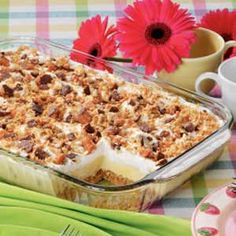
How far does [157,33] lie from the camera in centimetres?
231

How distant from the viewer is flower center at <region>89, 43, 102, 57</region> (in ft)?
7.76

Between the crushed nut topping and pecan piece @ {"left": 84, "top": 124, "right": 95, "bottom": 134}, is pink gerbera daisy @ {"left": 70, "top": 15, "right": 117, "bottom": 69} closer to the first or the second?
the crushed nut topping

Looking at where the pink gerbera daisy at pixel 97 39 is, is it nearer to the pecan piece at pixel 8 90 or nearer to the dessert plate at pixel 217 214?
the pecan piece at pixel 8 90

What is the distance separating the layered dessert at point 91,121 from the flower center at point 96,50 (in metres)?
0.08

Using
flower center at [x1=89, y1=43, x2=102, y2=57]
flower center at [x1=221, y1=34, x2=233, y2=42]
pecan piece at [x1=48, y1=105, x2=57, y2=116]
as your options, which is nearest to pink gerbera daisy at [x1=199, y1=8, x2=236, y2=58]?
flower center at [x1=221, y1=34, x2=233, y2=42]

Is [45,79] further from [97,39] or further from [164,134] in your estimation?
[164,134]

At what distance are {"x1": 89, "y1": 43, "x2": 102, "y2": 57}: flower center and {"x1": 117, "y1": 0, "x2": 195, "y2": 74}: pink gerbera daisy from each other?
69 millimetres

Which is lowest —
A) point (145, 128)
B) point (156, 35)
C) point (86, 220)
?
point (86, 220)

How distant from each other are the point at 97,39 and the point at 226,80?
317 millimetres

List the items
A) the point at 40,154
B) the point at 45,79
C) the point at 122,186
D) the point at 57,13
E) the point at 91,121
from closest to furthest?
the point at 122,186
the point at 40,154
the point at 91,121
the point at 45,79
the point at 57,13

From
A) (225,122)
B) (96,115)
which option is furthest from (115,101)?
(225,122)

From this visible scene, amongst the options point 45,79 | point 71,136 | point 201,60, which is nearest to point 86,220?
point 71,136

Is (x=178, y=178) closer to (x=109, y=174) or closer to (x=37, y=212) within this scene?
(x=109, y=174)

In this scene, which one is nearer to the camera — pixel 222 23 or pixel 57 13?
pixel 222 23
